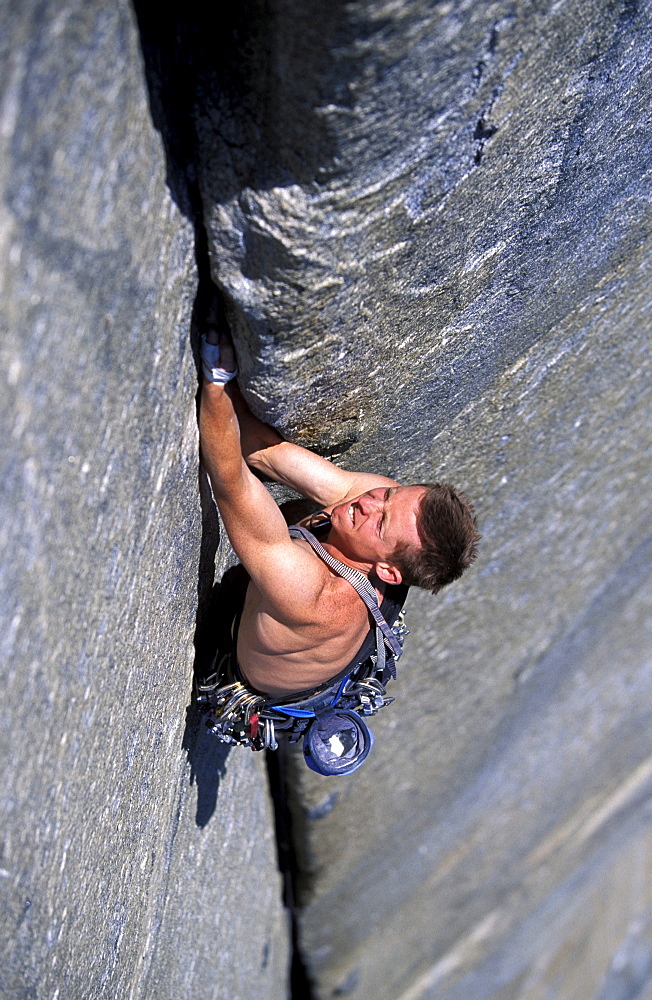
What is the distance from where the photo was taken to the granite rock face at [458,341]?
963 millimetres

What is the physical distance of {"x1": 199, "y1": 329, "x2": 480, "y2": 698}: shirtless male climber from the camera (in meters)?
1.30

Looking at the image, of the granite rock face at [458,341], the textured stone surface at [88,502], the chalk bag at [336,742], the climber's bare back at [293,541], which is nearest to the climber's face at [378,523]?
the climber's bare back at [293,541]

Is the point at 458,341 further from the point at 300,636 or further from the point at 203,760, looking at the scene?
the point at 203,760

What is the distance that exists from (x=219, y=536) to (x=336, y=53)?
2.73ft

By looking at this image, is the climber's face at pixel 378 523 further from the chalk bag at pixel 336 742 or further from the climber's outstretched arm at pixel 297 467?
the chalk bag at pixel 336 742

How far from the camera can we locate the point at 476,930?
4.32 m

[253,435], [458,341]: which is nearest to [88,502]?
[253,435]

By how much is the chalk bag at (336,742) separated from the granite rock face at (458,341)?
1.62 feet

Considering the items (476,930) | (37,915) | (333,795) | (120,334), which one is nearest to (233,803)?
(333,795)

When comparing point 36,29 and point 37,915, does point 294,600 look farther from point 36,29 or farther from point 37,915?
point 36,29

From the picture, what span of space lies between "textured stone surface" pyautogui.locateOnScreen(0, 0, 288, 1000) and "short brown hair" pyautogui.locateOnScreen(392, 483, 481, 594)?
0.35 meters

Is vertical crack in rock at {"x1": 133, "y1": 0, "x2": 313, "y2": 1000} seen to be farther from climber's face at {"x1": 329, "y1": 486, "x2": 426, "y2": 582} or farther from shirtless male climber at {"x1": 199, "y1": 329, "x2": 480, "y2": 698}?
climber's face at {"x1": 329, "y1": 486, "x2": 426, "y2": 582}

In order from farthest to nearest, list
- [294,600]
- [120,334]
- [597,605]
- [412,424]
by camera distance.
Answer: [597,605], [412,424], [294,600], [120,334]

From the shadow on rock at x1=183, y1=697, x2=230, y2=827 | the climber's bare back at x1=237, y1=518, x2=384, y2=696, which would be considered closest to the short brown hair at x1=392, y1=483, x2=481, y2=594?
the climber's bare back at x1=237, y1=518, x2=384, y2=696
